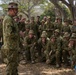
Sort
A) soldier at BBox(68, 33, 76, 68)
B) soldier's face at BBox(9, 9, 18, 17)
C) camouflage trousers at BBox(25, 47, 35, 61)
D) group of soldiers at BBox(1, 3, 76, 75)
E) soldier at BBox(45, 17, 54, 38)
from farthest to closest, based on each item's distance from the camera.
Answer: soldier at BBox(45, 17, 54, 38) < camouflage trousers at BBox(25, 47, 35, 61) < group of soldiers at BBox(1, 3, 76, 75) < soldier at BBox(68, 33, 76, 68) < soldier's face at BBox(9, 9, 18, 17)

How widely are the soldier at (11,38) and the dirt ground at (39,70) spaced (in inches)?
69.5

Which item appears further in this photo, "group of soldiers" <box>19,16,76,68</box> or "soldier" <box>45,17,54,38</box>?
"soldier" <box>45,17,54,38</box>

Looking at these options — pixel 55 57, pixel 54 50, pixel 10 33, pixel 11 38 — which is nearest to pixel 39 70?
Result: pixel 55 57

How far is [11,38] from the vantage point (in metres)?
5.96

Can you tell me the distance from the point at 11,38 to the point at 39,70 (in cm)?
270

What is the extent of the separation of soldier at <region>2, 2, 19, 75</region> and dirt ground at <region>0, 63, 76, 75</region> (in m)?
1.77

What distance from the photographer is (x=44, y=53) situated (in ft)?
31.0

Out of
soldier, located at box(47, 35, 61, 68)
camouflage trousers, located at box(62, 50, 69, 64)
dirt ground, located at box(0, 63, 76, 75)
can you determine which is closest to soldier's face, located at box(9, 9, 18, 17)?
dirt ground, located at box(0, 63, 76, 75)

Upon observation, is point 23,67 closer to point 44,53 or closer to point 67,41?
point 44,53

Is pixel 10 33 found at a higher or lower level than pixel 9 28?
lower

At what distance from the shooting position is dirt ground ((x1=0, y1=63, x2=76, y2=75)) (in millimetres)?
7979

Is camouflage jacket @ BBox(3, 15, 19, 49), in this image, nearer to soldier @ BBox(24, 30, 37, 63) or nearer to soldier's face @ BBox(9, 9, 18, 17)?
soldier's face @ BBox(9, 9, 18, 17)

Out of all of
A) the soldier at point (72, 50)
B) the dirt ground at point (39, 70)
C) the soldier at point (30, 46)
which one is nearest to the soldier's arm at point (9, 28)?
the dirt ground at point (39, 70)

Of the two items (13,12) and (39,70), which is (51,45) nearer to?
(39,70)
